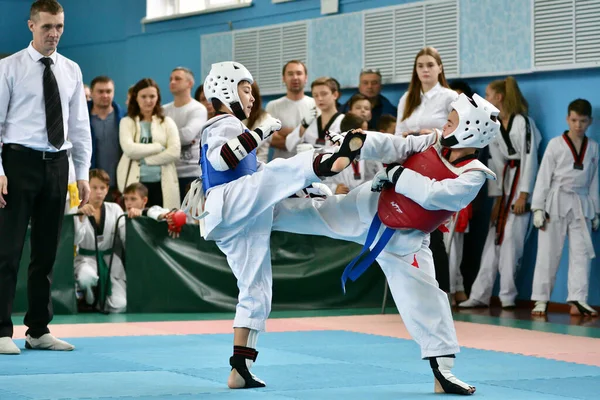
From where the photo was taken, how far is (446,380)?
183 inches

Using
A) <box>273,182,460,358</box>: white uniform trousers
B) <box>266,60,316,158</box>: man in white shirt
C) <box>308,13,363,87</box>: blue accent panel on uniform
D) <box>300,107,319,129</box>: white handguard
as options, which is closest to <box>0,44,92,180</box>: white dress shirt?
<box>273,182,460,358</box>: white uniform trousers

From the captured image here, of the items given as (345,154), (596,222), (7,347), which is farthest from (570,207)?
(7,347)

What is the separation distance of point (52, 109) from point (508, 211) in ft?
16.7

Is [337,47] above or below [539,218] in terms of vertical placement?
above

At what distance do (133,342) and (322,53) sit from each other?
5.89 m

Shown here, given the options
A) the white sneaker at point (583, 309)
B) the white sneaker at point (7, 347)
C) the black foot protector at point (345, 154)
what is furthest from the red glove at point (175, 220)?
the black foot protector at point (345, 154)

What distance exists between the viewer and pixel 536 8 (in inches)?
378

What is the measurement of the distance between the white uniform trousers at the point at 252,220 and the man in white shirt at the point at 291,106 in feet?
15.9

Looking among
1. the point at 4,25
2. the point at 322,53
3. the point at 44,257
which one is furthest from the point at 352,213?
the point at 4,25

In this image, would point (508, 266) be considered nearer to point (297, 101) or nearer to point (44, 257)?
point (297, 101)

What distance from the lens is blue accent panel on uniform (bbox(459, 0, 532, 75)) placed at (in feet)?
31.8

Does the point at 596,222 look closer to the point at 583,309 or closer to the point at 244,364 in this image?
the point at 583,309

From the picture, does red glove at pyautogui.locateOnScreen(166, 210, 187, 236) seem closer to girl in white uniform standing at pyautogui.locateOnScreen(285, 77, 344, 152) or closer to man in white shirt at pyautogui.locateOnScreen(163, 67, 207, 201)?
man in white shirt at pyautogui.locateOnScreen(163, 67, 207, 201)

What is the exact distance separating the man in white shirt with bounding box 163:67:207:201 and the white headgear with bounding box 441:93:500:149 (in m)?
5.41
